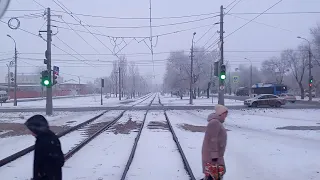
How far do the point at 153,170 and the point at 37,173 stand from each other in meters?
4.94

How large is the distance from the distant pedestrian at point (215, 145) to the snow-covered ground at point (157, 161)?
2827 millimetres

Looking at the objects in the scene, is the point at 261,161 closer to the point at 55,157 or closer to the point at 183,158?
the point at 183,158

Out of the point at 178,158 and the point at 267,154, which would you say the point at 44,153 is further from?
the point at 267,154

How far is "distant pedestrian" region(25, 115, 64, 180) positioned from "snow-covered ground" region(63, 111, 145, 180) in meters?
3.81

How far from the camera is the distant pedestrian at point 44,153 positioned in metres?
4.43

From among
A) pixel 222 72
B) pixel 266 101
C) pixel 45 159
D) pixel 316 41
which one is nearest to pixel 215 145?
pixel 45 159

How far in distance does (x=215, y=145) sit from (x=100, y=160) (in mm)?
5680

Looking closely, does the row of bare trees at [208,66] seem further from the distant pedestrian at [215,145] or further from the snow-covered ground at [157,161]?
the distant pedestrian at [215,145]

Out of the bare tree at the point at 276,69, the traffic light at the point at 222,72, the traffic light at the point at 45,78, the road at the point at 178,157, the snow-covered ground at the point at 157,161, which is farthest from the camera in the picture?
the bare tree at the point at 276,69

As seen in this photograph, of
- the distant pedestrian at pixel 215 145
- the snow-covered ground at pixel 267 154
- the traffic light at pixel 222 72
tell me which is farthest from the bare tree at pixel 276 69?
the distant pedestrian at pixel 215 145

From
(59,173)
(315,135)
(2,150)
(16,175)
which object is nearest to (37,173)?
(59,173)

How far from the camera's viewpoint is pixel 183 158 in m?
10.3

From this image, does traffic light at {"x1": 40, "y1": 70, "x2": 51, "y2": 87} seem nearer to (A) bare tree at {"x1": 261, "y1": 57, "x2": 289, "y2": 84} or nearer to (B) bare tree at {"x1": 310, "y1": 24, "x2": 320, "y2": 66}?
(B) bare tree at {"x1": 310, "y1": 24, "x2": 320, "y2": 66}

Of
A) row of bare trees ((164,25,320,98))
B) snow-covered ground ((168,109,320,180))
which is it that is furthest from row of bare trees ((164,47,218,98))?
snow-covered ground ((168,109,320,180))
